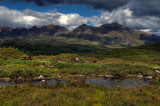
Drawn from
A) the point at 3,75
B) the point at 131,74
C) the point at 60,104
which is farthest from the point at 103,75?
the point at 60,104

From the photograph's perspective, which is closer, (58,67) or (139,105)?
(139,105)

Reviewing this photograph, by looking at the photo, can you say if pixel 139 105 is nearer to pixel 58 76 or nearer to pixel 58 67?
pixel 58 76

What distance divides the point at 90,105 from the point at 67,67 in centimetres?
3372

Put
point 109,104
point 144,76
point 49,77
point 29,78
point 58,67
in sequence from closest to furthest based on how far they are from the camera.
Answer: point 109,104 → point 29,78 → point 49,77 → point 144,76 → point 58,67

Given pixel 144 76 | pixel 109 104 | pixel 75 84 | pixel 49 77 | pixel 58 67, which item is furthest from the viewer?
pixel 58 67

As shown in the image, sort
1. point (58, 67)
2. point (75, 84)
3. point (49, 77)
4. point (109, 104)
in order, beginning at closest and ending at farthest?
point (109, 104)
point (75, 84)
point (49, 77)
point (58, 67)

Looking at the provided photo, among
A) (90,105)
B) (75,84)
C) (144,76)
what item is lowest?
(144,76)

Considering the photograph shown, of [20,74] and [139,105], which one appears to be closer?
[139,105]

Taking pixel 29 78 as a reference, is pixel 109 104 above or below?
above

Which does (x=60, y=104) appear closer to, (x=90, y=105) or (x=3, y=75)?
(x=90, y=105)

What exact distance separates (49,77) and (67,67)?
36.1ft

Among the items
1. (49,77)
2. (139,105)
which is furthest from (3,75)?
(139,105)

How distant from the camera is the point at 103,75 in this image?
1555 inches

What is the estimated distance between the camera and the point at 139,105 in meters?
12.3
